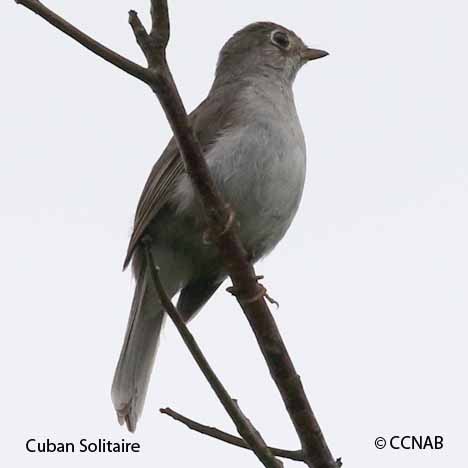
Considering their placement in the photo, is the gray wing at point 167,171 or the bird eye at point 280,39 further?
the bird eye at point 280,39

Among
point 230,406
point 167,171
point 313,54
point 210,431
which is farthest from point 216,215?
point 313,54

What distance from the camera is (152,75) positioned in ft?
10.3

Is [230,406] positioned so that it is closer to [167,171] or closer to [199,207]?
[199,207]

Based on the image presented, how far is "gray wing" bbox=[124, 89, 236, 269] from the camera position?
567 centimetres

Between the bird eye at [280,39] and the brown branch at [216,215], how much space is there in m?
3.82

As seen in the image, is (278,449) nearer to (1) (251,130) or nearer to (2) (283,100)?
(1) (251,130)

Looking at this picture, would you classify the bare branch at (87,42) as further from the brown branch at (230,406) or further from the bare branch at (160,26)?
the brown branch at (230,406)

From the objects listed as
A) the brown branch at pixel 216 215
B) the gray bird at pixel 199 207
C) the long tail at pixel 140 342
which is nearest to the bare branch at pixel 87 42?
the brown branch at pixel 216 215

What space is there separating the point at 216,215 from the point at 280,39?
4.13 m

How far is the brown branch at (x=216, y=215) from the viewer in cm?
315

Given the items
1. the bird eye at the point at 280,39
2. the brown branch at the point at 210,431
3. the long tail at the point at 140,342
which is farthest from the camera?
the bird eye at the point at 280,39

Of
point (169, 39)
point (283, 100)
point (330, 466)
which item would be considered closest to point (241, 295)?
point (330, 466)

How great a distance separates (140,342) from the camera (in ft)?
19.4

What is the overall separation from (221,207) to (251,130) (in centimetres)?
228
